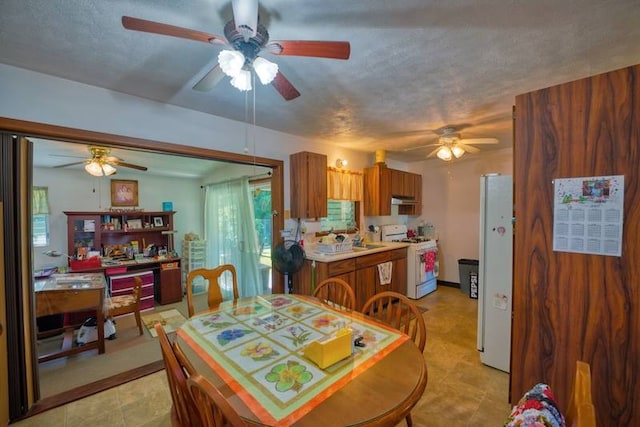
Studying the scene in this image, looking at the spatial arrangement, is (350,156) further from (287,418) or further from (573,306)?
(287,418)

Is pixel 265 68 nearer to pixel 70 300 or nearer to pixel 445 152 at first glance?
pixel 445 152

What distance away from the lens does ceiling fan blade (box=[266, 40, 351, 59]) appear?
1.20 metres

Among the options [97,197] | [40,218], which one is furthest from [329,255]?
[40,218]

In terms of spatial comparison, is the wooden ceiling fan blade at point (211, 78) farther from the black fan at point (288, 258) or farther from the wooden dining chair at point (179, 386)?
the black fan at point (288, 258)

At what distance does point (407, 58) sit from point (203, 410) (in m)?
2.09

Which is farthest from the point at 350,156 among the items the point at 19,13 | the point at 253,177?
the point at 19,13

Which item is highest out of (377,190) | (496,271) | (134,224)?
(377,190)

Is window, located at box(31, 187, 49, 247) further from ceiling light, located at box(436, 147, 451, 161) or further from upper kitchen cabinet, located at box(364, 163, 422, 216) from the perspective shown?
ceiling light, located at box(436, 147, 451, 161)

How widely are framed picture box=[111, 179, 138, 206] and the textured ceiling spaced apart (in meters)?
3.04

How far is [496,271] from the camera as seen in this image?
7.83ft

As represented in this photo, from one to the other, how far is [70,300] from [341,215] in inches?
133

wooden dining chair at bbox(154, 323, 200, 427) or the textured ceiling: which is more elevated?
the textured ceiling

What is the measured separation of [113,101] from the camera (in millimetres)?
2135

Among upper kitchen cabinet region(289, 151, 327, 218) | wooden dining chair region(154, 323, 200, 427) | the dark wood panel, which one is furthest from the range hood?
wooden dining chair region(154, 323, 200, 427)
